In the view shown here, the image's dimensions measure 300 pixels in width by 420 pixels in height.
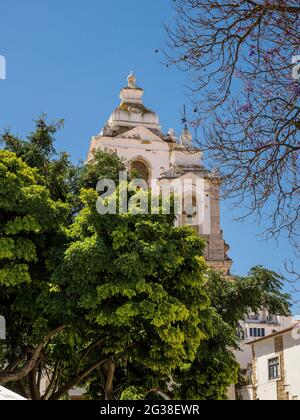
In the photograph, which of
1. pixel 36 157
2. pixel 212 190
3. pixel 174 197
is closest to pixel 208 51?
pixel 212 190

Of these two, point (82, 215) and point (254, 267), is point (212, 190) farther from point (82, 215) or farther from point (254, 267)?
point (254, 267)

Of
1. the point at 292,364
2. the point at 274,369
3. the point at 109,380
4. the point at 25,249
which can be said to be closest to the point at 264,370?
the point at 274,369

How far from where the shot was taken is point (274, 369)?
33.5 metres

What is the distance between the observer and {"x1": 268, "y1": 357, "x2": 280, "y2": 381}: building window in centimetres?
3309

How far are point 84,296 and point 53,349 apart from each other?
3410 mm

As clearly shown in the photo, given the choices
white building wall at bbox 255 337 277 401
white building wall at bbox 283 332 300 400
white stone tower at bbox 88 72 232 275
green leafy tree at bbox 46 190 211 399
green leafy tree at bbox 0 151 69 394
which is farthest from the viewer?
white stone tower at bbox 88 72 232 275

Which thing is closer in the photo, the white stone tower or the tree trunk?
the tree trunk

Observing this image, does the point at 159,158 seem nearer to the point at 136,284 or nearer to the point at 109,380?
the point at 109,380

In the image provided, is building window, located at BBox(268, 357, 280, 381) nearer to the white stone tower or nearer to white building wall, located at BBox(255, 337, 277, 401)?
white building wall, located at BBox(255, 337, 277, 401)

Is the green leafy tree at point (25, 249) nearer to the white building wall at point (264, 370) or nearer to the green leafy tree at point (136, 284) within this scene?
the green leafy tree at point (136, 284)

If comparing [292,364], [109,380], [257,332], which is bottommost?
[109,380]

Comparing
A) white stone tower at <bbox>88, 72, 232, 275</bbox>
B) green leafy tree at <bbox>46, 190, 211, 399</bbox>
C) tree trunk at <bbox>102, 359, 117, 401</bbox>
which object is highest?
white stone tower at <bbox>88, 72, 232, 275</bbox>

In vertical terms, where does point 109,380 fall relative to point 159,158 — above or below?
below

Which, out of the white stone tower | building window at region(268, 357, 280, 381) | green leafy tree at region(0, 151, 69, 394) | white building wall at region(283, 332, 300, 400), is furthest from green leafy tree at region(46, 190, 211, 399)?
the white stone tower
